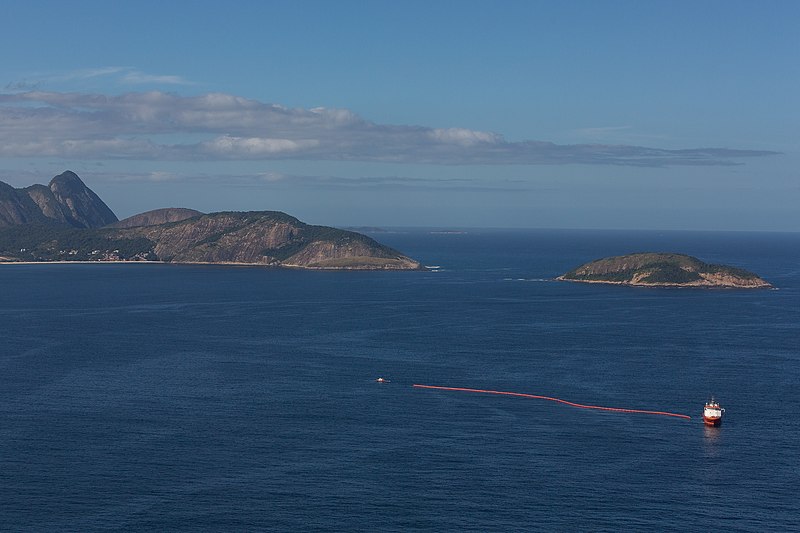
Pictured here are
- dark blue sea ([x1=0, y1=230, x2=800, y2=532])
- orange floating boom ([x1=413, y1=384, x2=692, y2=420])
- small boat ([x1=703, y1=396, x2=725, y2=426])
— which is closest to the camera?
dark blue sea ([x1=0, y1=230, x2=800, y2=532])

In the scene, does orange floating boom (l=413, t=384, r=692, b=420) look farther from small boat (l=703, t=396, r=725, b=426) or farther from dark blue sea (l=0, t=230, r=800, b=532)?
small boat (l=703, t=396, r=725, b=426)

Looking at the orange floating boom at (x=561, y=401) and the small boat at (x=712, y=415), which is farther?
the orange floating boom at (x=561, y=401)

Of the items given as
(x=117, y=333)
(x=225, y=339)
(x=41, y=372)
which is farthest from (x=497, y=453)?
(x=117, y=333)

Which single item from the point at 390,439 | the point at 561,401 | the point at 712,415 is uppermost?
the point at 712,415

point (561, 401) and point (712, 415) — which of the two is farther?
point (561, 401)

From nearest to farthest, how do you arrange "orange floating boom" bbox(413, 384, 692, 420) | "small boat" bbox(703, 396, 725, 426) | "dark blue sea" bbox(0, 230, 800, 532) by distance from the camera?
"dark blue sea" bbox(0, 230, 800, 532), "small boat" bbox(703, 396, 725, 426), "orange floating boom" bbox(413, 384, 692, 420)

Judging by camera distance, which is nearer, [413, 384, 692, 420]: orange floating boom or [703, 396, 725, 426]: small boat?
[703, 396, 725, 426]: small boat

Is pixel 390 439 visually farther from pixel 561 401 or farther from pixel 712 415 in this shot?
pixel 712 415

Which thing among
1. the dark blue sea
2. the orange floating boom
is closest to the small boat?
the dark blue sea

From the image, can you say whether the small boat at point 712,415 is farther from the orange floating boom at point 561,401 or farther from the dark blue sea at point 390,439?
the orange floating boom at point 561,401

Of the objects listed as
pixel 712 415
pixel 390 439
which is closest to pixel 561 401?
pixel 712 415

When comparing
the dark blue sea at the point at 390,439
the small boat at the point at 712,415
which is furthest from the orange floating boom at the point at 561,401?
the small boat at the point at 712,415
